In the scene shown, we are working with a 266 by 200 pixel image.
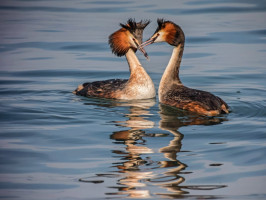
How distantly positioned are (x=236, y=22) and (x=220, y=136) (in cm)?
1132

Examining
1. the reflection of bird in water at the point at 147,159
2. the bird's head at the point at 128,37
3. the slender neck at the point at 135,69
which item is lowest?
the reflection of bird in water at the point at 147,159

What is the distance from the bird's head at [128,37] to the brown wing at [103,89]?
2.03 ft

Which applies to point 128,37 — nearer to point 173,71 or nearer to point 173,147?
point 173,71

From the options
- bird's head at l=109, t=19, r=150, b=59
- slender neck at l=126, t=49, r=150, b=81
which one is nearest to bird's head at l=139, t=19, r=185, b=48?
bird's head at l=109, t=19, r=150, b=59

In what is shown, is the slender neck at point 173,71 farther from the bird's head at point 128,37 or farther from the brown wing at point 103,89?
the brown wing at point 103,89

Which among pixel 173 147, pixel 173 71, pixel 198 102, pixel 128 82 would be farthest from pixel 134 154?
pixel 128 82

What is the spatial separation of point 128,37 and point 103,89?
1.09 m

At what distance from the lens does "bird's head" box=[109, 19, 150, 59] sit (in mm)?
Answer: 11125

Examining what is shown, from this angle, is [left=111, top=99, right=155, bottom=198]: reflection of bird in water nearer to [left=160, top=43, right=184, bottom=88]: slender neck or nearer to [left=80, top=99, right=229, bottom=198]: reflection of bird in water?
[left=80, top=99, right=229, bottom=198]: reflection of bird in water

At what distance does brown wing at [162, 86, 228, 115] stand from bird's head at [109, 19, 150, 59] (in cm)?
158

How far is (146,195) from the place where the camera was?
20.5 feet

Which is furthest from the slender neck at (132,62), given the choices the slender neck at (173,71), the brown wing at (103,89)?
the slender neck at (173,71)

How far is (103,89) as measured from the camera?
11273 mm

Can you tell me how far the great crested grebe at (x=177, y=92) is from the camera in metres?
9.37
